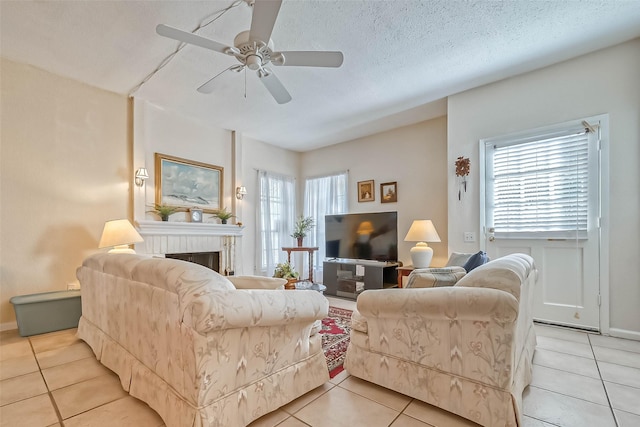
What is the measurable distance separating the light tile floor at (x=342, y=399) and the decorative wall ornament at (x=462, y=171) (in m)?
1.96

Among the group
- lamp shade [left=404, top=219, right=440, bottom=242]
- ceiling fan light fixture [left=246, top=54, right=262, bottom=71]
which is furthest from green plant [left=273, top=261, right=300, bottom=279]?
ceiling fan light fixture [left=246, top=54, right=262, bottom=71]

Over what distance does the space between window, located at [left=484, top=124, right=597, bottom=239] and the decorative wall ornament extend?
218 mm

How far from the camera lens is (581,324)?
2898mm

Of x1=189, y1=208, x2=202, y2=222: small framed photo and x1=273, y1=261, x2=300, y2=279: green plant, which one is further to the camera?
x1=189, y1=208, x2=202, y2=222: small framed photo

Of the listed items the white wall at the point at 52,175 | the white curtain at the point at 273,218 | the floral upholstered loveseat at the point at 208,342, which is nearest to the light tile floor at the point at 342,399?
the floral upholstered loveseat at the point at 208,342

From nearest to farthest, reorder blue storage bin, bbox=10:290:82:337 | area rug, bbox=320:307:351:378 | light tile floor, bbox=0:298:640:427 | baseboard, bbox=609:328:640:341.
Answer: light tile floor, bbox=0:298:640:427 < area rug, bbox=320:307:351:378 < baseboard, bbox=609:328:640:341 < blue storage bin, bbox=10:290:82:337

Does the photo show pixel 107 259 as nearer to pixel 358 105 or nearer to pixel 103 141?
pixel 103 141

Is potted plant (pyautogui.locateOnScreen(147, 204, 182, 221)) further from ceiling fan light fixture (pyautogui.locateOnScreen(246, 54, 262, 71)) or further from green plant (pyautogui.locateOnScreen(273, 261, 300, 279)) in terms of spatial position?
ceiling fan light fixture (pyautogui.locateOnScreen(246, 54, 262, 71))

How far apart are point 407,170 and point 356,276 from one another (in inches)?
75.4

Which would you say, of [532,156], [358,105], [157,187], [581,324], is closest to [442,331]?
[581,324]

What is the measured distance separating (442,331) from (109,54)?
3804 millimetres

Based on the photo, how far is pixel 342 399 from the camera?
1.67 metres

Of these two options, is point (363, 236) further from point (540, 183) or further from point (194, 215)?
point (194, 215)

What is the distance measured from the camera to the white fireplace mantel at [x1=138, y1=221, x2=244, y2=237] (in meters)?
3.81
